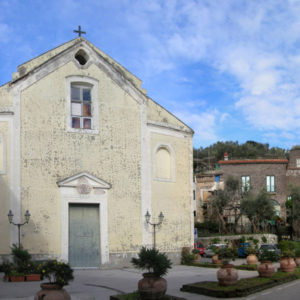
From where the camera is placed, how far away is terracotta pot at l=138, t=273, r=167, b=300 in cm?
1194

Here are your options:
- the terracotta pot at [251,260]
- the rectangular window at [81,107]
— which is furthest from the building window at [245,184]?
the rectangular window at [81,107]

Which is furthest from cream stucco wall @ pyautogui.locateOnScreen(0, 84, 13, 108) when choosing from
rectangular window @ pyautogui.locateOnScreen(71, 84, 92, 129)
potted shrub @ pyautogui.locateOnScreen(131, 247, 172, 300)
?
potted shrub @ pyautogui.locateOnScreen(131, 247, 172, 300)

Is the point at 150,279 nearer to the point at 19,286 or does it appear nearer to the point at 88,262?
the point at 19,286

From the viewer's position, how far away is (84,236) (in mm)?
22391

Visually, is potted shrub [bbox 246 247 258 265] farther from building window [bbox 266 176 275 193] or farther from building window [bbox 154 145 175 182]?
building window [bbox 266 176 275 193]

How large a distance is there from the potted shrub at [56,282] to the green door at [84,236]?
11.3m

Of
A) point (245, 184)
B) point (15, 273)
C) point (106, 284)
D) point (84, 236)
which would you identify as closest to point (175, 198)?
point (84, 236)

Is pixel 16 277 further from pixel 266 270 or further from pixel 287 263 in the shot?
pixel 287 263

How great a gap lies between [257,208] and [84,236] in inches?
1116

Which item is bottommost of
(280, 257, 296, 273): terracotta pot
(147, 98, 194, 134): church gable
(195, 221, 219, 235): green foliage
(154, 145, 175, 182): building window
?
(195, 221, 219, 235): green foliage

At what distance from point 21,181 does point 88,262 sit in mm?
5140

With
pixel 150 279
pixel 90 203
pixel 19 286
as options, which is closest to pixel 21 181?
pixel 90 203

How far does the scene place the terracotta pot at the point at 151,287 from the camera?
1194 centimetres

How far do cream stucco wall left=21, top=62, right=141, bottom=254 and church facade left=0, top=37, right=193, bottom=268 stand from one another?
0.16 ft
